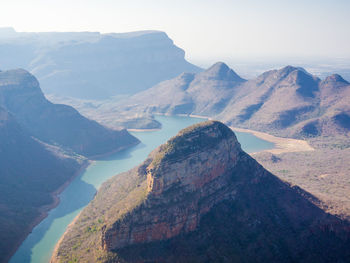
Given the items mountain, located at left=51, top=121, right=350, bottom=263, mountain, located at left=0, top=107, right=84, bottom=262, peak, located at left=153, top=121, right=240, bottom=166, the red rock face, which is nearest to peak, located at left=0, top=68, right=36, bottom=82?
mountain, located at left=0, top=107, right=84, bottom=262

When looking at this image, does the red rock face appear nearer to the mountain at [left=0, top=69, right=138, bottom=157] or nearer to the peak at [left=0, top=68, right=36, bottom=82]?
the mountain at [left=0, top=69, right=138, bottom=157]

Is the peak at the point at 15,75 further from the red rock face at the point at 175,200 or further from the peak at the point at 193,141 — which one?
the red rock face at the point at 175,200

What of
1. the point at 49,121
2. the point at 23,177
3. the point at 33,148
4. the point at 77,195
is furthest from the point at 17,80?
the point at 77,195

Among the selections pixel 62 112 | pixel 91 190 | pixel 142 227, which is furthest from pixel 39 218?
pixel 62 112

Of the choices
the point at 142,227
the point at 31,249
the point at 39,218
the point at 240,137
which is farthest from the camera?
the point at 240,137

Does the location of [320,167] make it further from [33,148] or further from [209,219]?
[33,148]

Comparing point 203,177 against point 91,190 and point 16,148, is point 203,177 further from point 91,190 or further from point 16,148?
point 16,148
